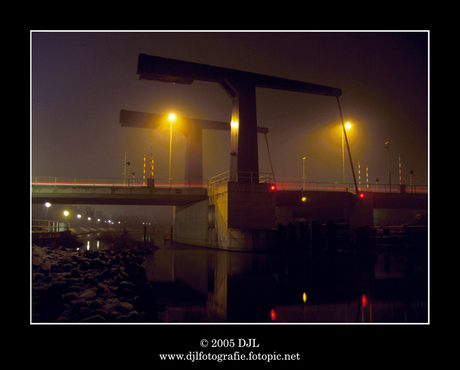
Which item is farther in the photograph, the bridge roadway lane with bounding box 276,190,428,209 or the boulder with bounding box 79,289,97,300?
the bridge roadway lane with bounding box 276,190,428,209

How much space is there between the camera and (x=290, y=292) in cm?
1016

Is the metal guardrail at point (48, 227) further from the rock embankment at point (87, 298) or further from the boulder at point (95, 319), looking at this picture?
the boulder at point (95, 319)

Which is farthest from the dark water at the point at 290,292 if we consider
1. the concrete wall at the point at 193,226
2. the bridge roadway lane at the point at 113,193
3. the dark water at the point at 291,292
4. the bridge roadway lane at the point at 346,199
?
the bridge roadway lane at the point at 346,199

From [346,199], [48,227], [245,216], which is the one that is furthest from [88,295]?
[346,199]

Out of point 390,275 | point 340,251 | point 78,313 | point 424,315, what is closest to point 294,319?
point 424,315

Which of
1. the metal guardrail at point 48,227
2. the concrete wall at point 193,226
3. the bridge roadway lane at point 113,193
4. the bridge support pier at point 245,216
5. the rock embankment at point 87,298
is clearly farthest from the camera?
the concrete wall at point 193,226

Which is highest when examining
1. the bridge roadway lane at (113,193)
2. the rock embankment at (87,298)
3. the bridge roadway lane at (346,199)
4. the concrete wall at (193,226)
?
the bridge roadway lane at (113,193)

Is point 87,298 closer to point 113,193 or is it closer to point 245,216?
point 245,216

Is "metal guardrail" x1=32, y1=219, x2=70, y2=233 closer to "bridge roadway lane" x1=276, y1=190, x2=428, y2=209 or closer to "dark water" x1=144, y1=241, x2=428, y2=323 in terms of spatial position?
"dark water" x1=144, y1=241, x2=428, y2=323

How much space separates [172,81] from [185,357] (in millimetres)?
20296

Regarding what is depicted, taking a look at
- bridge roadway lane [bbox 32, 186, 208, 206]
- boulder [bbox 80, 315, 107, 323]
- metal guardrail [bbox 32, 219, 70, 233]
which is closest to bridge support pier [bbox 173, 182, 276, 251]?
bridge roadway lane [bbox 32, 186, 208, 206]

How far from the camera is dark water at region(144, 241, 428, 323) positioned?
7.52 meters

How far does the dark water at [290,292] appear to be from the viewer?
24.7 ft

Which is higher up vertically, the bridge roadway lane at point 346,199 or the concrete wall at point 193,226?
the bridge roadway lane at point 346,199
